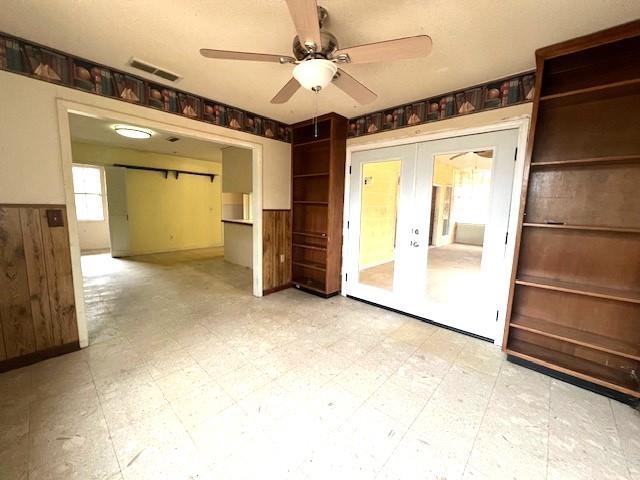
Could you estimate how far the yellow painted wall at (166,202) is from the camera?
626cm

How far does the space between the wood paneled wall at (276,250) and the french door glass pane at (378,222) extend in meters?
1.19

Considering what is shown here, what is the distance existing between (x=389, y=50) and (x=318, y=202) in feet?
7.95

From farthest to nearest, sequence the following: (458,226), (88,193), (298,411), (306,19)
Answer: (88,193) → (458,226) → (298,411) → (306,19)

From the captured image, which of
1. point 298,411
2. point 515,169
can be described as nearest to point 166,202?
point 298,411

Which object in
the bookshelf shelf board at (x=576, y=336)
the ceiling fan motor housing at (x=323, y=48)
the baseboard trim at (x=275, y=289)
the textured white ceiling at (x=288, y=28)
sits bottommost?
the baseboard trim at (x=275, y=289)

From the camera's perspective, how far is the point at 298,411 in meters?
1.67

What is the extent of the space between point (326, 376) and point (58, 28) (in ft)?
10.5

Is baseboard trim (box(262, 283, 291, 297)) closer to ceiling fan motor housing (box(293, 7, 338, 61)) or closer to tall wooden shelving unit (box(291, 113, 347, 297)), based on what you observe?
tall wooden shelving unit (box(291, 113, 347, 297))

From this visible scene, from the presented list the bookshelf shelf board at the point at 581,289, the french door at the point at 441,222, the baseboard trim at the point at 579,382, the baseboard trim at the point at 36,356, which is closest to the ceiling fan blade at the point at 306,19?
the french door at the point at 441,222

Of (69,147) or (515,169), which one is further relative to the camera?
(515,169)

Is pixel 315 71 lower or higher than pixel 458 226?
higher

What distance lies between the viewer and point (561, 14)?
158 cm

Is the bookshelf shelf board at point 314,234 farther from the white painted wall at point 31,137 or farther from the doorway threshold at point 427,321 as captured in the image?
the white painted wall at point 31,137

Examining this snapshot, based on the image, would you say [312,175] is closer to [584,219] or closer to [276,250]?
[276,250]
